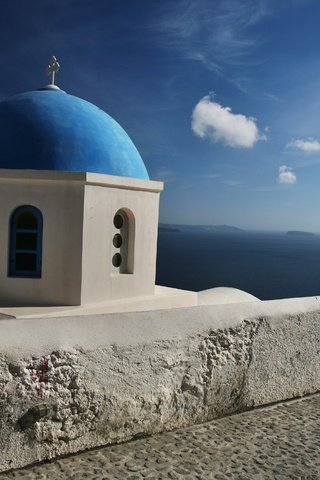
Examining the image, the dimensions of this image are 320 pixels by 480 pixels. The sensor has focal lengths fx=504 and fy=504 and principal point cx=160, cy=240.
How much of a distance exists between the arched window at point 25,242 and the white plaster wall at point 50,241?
2.8 inches

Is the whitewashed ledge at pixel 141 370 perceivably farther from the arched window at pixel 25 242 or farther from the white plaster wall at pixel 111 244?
the arched window at pixel 25 242

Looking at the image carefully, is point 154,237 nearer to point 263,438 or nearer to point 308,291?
point 263,438

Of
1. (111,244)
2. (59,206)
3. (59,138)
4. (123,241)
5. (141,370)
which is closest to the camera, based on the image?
(141,370)

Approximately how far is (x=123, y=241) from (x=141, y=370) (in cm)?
353

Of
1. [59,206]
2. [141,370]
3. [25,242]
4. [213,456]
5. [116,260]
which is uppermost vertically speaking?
[59,206]

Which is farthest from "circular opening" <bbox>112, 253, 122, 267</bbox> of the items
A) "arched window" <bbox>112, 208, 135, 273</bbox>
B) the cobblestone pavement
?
the cobblestone pavement

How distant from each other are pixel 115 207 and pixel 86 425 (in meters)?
3.70

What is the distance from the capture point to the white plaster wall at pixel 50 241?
6.43m

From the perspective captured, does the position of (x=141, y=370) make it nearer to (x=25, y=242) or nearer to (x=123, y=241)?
(x=25, y=242)

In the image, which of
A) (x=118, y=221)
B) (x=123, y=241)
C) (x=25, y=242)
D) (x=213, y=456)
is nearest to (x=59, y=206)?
(x=25, y=242)

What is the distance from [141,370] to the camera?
393 cm

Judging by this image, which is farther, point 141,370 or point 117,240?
point 117,240

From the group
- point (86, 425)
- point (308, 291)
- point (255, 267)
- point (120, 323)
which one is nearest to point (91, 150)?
point (120, 323)

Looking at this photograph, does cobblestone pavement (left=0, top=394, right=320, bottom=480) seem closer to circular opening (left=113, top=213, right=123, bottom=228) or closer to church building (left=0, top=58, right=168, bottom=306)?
church building (left=0, top=58, right=168, bottom=306)
